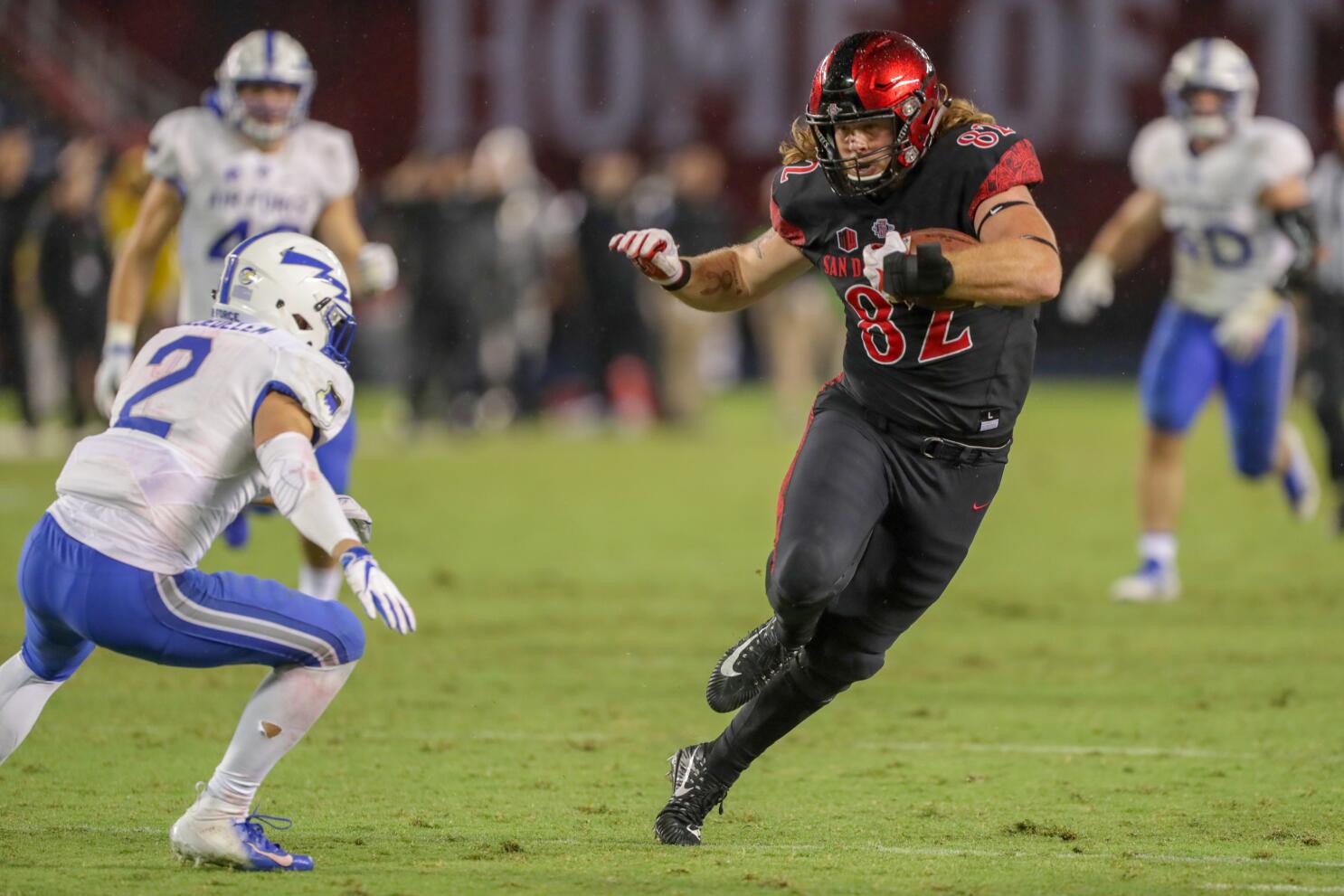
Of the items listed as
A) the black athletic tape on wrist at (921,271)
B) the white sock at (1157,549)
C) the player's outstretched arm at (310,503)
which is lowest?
the white sock at (1157,549)

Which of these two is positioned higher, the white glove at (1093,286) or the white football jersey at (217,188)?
the white football jersey at (217,188)

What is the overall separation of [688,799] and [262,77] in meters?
3.52

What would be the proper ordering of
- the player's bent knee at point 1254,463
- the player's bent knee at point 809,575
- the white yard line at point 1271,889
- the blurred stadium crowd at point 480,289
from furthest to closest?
the blurred stadium crowd at point 480,289
the player's bent knee at point 1254,463
the player's bent knee at point 809,575
the white yard line at point 1271,889

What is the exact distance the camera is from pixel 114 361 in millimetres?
7160

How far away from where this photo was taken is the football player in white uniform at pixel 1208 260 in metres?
8.64

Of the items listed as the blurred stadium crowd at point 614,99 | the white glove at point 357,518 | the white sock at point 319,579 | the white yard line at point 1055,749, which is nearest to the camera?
the white glove at point 357,518

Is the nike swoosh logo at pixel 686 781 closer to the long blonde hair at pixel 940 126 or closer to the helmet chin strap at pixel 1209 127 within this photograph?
the long blonde hair at pixel 940 126

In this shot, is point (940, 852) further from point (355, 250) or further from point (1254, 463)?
point (1254, 463)

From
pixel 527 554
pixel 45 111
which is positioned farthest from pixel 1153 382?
pixel 45 111

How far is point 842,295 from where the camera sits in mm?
4895

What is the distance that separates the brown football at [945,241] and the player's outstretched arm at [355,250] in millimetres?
2833

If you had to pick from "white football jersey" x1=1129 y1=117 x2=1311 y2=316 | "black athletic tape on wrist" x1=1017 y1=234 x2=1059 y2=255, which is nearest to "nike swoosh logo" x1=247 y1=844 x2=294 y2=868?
"black athletic tape on wrist" x1=1017 y1=234 x2=1059 y2=255

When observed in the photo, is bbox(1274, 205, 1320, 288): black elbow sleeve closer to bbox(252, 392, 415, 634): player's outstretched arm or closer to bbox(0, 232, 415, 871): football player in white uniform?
bbox(0, 232, 415, 871): football player in white uniform

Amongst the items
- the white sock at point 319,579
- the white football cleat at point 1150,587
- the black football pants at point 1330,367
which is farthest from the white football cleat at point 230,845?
the black football pants at point 1330,367
